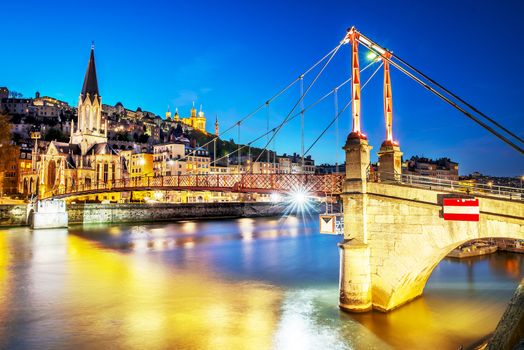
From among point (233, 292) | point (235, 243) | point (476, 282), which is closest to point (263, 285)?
point (233, 292)

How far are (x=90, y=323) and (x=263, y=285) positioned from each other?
8917mm

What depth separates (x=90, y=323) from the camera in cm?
1503

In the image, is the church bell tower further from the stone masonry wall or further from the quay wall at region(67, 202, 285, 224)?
the stone masonry wall

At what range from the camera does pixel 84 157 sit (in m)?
96.4

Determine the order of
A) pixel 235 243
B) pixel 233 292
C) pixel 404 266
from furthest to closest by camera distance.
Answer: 1. pixel 235 243
2. pixel 233 292
3. pixel 404 266

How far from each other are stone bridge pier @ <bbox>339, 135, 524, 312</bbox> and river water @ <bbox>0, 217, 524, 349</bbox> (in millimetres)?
811

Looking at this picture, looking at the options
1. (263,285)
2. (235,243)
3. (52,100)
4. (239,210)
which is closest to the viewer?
(263,285)

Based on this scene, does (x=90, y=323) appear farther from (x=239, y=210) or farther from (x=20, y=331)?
(x=239, y=210)

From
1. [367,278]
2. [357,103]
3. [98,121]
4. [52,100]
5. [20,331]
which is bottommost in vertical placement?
[20,331]

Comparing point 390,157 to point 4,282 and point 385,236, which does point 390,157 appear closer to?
point 385,236

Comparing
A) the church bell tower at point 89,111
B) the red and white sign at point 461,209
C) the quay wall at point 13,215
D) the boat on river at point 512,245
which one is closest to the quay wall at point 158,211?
the quay wall at point 13,215

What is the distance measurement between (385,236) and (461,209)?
8.46 ft

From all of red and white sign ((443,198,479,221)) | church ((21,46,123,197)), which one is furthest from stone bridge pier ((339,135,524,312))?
church ((21,46,123,197))

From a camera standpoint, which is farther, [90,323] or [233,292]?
[233,292]
